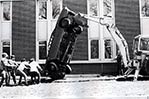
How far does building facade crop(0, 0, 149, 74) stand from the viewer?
60.1 ft

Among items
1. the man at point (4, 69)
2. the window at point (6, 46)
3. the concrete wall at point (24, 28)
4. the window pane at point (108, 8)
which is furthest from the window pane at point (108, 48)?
the man at point (4, 69)

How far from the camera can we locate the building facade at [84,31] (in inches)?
722

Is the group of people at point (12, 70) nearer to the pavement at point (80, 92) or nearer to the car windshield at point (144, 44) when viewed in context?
the pavement at point (80, 92)

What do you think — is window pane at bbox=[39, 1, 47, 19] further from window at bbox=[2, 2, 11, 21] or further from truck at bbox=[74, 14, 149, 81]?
truck at bbox=[74, 14, 149, 81]

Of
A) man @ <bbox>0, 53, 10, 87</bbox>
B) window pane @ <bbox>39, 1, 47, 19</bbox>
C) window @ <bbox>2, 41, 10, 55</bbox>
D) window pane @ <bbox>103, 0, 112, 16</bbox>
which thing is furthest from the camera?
window @ <bbox>2, 41, 10, 55</bbox>

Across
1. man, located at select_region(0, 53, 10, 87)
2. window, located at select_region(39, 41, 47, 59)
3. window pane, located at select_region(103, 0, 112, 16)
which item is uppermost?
window pane, located at select_region(103, 0, 112, 16)

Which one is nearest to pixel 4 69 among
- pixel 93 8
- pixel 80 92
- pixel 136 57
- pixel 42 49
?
pixel 80 92

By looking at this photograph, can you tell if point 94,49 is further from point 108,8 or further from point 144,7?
point 144,7

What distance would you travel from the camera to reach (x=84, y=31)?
18594mm

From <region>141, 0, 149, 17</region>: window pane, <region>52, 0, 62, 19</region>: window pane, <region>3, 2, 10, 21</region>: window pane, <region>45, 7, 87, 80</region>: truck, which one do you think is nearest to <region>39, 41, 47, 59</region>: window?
<region>52, 0, 62, 19</region>: window pane

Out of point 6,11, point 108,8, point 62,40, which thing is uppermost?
point 108,8

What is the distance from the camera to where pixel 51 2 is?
62.6ft

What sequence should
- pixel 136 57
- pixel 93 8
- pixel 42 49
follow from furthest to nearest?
1. pixel 42 49
2. pixel 93 8
3. pixel 136 57

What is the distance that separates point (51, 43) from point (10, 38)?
275 inches
